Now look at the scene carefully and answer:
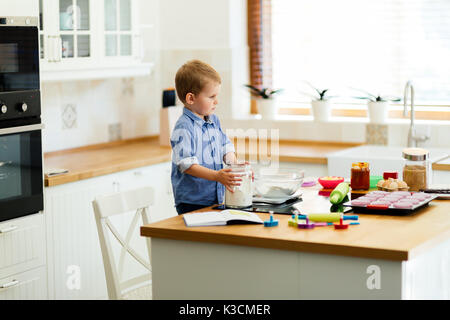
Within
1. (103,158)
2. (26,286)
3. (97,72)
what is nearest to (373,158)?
(103,158)

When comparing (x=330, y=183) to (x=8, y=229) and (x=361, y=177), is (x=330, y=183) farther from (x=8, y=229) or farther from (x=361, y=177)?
→ (x=8, y=229)

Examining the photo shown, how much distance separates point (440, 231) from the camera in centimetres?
229

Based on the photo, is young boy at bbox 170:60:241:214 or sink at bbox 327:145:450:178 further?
sink at bbox 327:145:450:178

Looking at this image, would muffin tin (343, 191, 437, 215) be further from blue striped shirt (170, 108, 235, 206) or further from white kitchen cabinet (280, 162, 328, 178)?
white kitchen cabinet (280, 162, 328, 178)

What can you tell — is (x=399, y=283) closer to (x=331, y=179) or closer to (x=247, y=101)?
(x=331, y=179)

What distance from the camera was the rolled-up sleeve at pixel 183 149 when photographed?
281 centimetres

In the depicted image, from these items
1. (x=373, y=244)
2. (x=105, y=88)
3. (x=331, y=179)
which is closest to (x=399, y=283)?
(x=373, y=244)

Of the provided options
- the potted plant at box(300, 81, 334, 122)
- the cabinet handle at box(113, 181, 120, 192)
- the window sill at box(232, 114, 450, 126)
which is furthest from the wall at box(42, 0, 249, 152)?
the cabinet handle at box(113, 181, 120, 192)

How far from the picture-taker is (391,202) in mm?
2584

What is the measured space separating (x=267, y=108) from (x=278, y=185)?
2259mm

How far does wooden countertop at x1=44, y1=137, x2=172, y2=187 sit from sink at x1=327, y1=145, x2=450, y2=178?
980mm

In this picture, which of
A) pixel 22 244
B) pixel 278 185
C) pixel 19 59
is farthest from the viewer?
pixel 22 244

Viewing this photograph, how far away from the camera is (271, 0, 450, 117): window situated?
450cm
